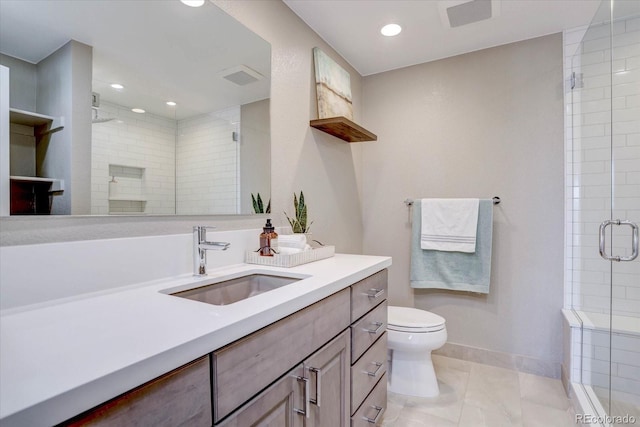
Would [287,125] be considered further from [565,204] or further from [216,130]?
[565,204]

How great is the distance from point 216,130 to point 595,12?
227cm

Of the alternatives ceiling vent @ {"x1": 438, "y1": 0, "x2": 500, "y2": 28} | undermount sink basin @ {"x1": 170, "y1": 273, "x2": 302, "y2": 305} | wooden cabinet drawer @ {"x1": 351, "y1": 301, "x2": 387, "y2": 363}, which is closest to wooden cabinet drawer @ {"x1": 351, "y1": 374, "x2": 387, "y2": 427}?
wooden cabinet drawer @ {"x1": 351, "y1": 301, "x2": 387, "y2": 363}

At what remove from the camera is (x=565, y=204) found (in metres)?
2.14

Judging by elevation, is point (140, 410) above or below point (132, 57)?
below

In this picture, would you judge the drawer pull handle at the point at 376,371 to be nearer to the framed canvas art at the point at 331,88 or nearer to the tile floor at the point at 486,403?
the tile floor at the point at 486,403

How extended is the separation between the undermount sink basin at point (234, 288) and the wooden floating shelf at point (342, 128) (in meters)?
1.08

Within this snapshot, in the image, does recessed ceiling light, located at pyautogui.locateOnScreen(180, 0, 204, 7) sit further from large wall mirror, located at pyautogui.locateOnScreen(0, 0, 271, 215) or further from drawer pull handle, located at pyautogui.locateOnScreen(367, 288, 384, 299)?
drawer pull handle, located at pyautogui.locateOnScreen(367, 288, 384, 299)

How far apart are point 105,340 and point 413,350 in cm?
168

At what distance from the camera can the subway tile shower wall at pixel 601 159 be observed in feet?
5.34

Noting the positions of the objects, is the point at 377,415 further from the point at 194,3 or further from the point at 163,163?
the point at 194,3

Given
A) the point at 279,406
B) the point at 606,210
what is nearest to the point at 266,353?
the point at 279,406

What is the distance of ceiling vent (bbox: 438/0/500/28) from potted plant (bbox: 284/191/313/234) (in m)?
1.34

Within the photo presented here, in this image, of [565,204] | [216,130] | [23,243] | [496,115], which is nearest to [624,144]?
[565,204]

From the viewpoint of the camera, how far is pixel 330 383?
114 centimetres
